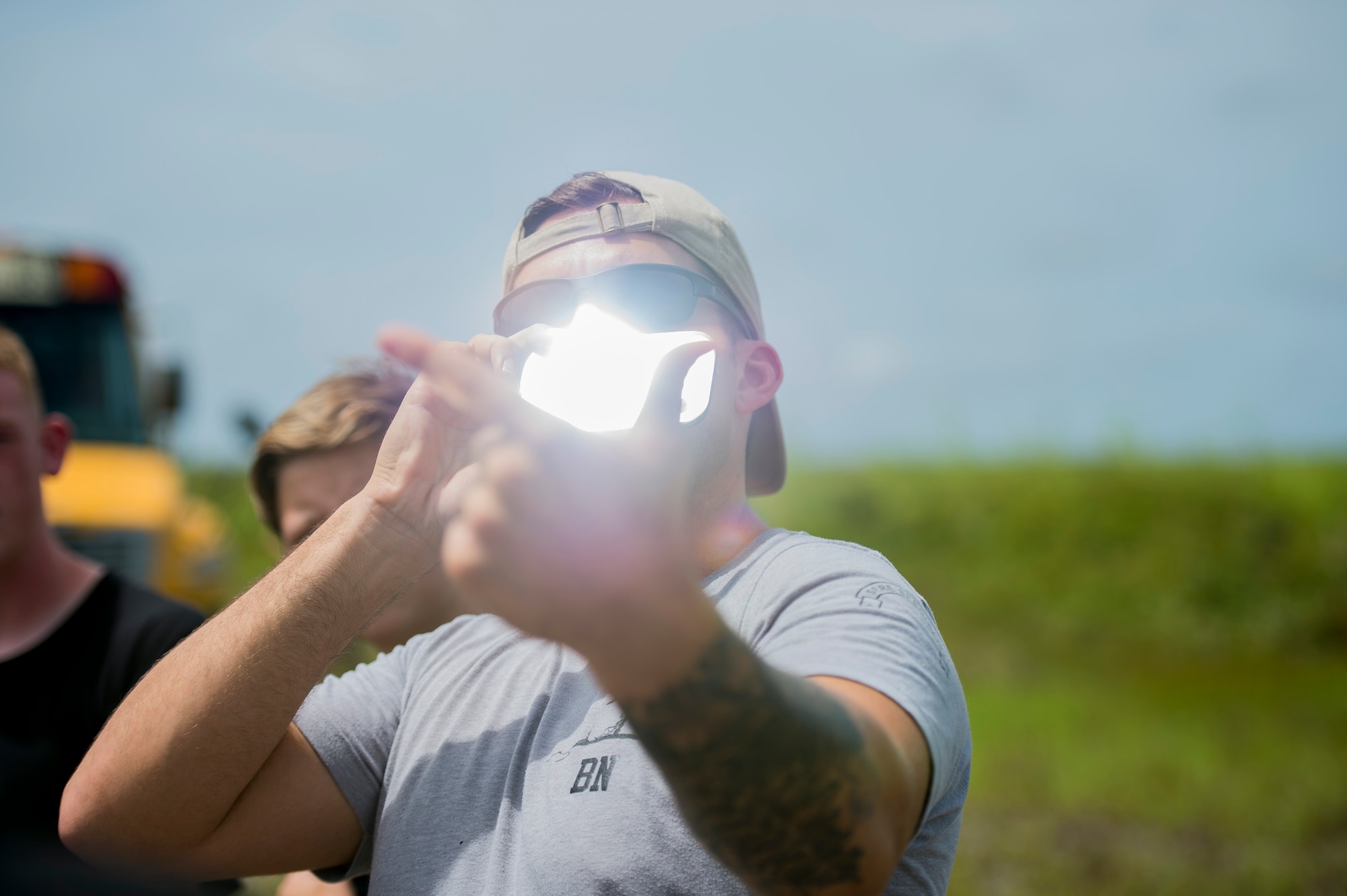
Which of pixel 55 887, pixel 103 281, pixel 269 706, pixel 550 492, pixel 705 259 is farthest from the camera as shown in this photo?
pixel 103 281

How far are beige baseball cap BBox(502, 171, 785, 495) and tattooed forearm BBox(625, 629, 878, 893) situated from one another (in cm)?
97

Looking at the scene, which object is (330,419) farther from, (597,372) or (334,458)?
(597,372)

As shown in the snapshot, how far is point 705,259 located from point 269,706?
1.04 meters

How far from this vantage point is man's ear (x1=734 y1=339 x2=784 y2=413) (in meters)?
1.80

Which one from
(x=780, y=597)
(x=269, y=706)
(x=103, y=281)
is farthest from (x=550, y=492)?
(x=103, y=281)

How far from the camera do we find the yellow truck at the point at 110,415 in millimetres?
7012

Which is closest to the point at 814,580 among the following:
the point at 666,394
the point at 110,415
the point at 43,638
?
the point at 666,394

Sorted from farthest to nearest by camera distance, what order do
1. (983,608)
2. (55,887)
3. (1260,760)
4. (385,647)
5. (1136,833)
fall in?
(983,608) < (1260,760) < (1136,833) < (385,647) < (55,887)

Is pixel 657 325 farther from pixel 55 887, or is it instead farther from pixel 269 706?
pixel 55 887

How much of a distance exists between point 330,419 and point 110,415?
6.11 metres

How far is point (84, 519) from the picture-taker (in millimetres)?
6770

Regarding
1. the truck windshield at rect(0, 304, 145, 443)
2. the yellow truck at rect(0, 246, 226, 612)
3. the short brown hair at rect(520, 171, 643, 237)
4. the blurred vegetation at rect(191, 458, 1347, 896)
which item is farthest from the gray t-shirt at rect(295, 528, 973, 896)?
the truck windshield at rect(0, 304, 145, 443)

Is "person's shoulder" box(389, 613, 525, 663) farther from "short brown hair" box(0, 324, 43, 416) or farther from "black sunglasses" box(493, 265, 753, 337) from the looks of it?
"short brown hair" box(0, 324, 43, 416)

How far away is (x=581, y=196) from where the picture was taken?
1.78m
